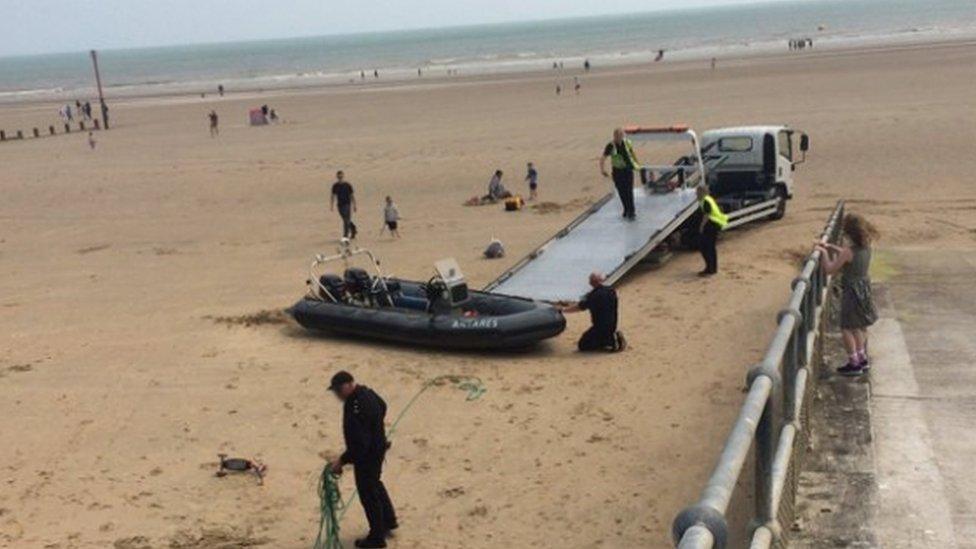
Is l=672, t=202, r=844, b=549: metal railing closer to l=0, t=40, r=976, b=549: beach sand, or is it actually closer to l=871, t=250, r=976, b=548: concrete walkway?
l=871, t=250, r=976, b=548: concrete walkway

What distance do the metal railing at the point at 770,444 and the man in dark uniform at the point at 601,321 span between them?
4190 millimetres

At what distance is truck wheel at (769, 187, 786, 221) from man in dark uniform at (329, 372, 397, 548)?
13035 millimetres

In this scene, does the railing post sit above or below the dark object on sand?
above

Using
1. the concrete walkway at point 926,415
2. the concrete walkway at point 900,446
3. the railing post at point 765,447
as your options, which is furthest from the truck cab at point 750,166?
the railing post at point 765,447

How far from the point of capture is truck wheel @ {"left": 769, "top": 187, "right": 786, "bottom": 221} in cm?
1856

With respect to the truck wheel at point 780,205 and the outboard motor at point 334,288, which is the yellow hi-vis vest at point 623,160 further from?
the outboard motor at point 334,288

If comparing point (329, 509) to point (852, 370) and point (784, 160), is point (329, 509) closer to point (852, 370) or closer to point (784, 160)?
point (852, 370)

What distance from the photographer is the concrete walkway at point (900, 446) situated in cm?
561

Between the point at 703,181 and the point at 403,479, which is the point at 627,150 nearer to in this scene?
the point at 703,181

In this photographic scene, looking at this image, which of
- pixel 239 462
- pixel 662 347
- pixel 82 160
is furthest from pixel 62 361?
pixel 82 160

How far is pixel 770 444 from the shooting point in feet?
14.6

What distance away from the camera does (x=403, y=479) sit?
29.0ft

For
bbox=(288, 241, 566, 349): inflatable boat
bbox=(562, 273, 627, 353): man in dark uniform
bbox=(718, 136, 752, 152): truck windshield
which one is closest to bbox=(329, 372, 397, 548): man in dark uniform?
bbox=(288, 241, 566, 349): inflatable boat

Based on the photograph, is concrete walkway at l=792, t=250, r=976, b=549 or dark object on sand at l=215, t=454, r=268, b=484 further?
dark object on sand at l=215, t=454, r=268, b=484
